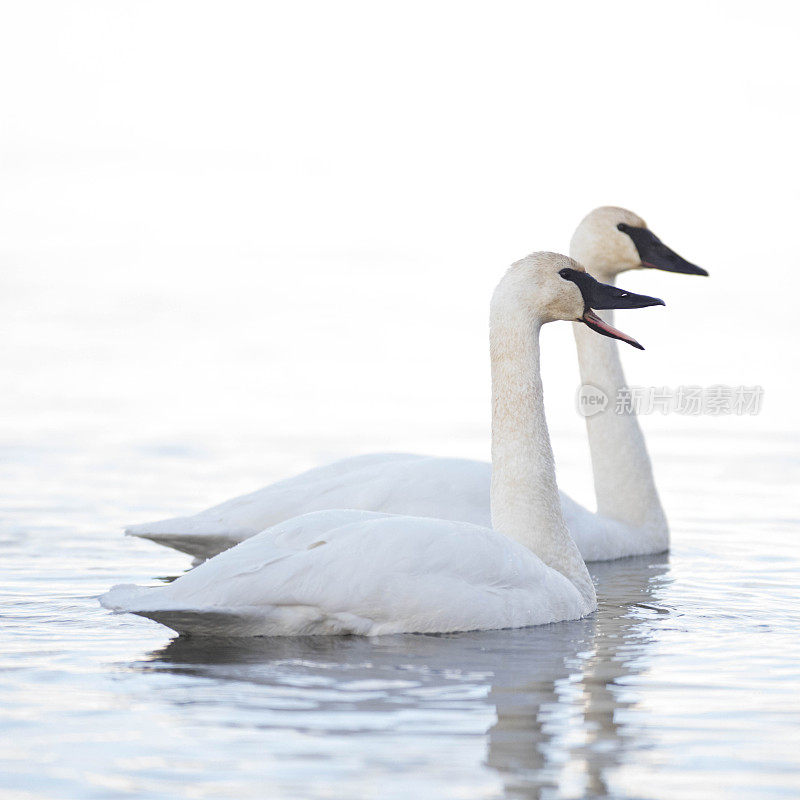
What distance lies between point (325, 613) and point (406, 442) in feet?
28.1

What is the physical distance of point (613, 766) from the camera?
4.86 m

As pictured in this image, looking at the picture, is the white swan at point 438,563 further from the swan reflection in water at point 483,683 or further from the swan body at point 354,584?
the swan reflection in water at point 483,683

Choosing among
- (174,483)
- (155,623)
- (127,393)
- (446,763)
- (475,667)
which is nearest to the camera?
(446,763)

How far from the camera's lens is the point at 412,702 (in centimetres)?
552

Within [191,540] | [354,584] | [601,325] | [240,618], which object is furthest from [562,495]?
[240,618]

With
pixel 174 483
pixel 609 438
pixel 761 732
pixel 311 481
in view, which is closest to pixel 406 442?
pixel 174 483

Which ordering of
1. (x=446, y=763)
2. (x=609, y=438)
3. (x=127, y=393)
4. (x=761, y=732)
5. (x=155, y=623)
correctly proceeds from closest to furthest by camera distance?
(x=446, y=763), (x=761, y=732), (x=155, y=623), (x=609, y=438), (x=127, y=393)

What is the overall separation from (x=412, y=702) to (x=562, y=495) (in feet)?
13.7

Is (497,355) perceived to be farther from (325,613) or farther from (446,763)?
(446,763)

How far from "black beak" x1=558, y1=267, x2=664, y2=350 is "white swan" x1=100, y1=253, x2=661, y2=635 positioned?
7cm

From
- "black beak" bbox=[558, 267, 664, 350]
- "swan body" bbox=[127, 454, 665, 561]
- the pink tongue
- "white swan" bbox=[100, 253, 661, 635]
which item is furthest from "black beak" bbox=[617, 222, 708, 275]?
"white swan" bbox=[100, 253, 661, 635]

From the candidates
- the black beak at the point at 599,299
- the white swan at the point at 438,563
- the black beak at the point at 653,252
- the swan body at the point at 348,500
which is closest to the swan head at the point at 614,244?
the black beak at the point at 653,252

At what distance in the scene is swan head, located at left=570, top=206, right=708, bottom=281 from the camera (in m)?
10.9

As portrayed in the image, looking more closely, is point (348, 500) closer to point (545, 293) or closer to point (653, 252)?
point (545, 293)
